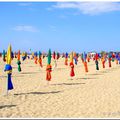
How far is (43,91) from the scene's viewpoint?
1337 cm

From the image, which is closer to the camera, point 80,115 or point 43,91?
point 80,115

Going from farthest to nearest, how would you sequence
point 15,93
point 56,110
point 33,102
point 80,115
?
point 15,93 → point 33,102 → point 56,110 → point 80,115

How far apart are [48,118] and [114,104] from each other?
10.2ft

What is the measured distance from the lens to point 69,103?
34.2ft

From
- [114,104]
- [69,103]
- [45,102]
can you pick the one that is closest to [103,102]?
[114,104]

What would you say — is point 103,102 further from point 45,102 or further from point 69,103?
point 45,102

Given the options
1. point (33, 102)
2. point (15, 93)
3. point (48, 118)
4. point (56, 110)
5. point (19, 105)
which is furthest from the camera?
point (15, 93)

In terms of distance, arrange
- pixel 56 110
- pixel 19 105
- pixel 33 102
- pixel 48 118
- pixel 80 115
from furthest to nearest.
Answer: pixel 33 102 → pixel 19 105 → pixel 56 110 → pixel 80 115 → pixel 48 118

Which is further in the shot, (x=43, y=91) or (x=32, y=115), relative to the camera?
(x=43, y=91)

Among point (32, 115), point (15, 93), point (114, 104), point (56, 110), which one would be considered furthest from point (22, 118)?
point (15, 93)

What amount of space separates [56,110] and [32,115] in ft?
3.23

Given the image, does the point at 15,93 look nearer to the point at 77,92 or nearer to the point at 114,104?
the point at 77,92

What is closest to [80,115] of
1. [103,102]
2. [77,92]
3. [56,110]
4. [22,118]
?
[56,110]

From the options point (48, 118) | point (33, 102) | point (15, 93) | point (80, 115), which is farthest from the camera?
point (15, 93)
